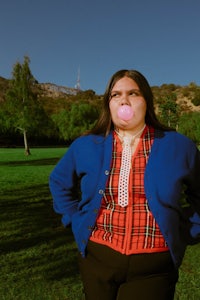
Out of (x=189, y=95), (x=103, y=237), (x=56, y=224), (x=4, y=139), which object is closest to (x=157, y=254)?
(x=103, y=237)

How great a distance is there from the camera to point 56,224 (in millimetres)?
7559

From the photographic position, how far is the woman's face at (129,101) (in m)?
2.15

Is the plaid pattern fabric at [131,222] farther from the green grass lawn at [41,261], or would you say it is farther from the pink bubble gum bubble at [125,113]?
the green grass lawn at [41,261]

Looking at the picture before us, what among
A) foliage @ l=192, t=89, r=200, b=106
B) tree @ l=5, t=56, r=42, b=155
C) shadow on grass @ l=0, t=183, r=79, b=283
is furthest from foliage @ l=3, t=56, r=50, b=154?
foliage @ l=192, t=89, r=200, b=106

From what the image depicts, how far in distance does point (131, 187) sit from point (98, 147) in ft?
1.16

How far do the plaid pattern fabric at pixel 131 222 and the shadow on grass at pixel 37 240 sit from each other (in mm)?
2978

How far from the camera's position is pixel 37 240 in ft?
21.0

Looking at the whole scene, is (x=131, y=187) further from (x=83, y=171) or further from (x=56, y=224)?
(x=56, y=224)

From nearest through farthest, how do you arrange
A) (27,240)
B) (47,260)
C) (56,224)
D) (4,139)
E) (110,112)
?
(110,112), (47,260), (27,240), (56,224), (4,139)

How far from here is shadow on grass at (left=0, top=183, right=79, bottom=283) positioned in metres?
5.14

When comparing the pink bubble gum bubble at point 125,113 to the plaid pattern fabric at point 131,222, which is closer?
the plaid pattern fabric at point 131,222

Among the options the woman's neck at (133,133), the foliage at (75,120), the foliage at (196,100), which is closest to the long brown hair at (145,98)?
the woman's neck at (133,133)

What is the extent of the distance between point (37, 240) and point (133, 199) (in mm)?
4798

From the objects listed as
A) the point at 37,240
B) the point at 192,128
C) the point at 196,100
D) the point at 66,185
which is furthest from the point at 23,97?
the point at 196,100
